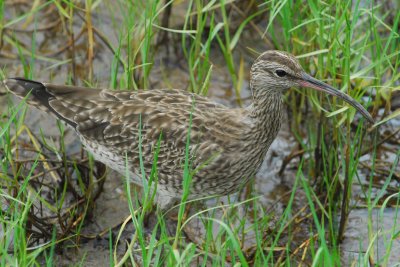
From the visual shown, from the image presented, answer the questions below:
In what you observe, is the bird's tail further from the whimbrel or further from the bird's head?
the bird's head

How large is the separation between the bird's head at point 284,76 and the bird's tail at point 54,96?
1226mm

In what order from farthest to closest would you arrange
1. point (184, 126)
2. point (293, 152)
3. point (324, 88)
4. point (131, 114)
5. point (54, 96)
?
point (293, 152) < point (54, 96) < point (131, 114) < point (184, 126) < point (324, 88)

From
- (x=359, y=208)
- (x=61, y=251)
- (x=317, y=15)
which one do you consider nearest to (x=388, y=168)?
(x=359, y=208)

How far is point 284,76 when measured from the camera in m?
5.62

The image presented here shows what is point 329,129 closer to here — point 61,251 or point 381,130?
point 381,130

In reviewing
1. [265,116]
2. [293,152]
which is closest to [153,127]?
[265,116]

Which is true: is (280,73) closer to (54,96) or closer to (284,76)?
(284,76)

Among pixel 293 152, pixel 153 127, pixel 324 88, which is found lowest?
pixel 293 152

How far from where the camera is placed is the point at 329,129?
645 cm

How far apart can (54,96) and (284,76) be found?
1.62m

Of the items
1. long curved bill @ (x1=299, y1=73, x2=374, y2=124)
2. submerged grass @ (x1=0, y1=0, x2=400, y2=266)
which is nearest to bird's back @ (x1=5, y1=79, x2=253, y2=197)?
submerged grass @ (x1=0, y1=0, x2=400, y2=266)

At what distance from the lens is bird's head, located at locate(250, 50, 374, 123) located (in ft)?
18.1

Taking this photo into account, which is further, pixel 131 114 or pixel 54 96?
pixel 54 96

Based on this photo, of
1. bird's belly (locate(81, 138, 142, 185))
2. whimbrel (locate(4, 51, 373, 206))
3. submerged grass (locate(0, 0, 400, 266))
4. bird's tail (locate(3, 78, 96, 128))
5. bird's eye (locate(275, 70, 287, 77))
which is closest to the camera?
submerged grass (locate(0, 0, 400, 266))
